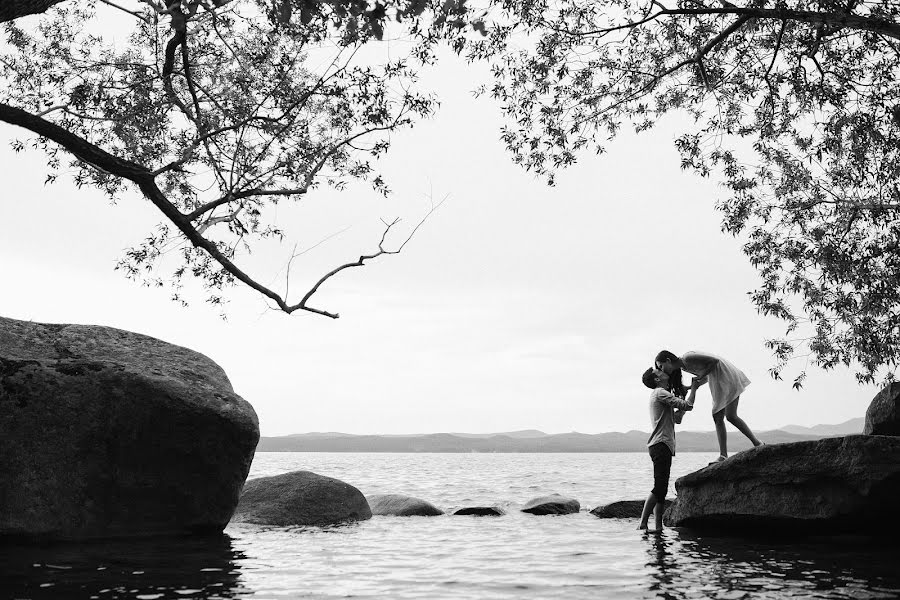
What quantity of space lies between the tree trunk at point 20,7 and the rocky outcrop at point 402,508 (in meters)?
13.4

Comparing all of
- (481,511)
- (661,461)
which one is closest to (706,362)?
(661,461)

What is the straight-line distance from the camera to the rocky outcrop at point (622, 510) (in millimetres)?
17750

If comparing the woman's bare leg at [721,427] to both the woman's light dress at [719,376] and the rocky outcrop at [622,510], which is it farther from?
the rocky outcrop at [622,510]

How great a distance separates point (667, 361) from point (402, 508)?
916cm

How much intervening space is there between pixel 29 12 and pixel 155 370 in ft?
18.2

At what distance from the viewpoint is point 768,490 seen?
12.4 m

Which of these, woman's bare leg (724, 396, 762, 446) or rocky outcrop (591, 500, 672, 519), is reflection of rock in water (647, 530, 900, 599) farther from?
rocky outcrop (591, 500, 672, 519)

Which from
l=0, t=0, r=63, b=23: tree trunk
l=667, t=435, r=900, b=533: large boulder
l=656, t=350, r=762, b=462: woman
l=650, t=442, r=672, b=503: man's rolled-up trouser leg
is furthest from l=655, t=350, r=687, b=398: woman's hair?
l=0, t=0, r=63, b=23: tree trunk

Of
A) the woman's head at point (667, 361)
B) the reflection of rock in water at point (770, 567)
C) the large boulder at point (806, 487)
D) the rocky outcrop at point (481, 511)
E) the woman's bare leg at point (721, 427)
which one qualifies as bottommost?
the rocky outcrop at point (481, 511)

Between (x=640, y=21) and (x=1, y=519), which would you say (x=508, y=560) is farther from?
(x=640, y=21)

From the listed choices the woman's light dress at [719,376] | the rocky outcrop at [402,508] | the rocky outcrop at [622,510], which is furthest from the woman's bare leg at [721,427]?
the rocky outcrop at [402,508]

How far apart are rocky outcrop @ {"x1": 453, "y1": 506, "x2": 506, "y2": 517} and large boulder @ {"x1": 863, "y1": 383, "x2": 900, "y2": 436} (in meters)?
8.70

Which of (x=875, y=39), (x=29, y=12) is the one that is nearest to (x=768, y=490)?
(x=875, y=39)

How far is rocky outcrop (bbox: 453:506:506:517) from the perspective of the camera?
18.9m
